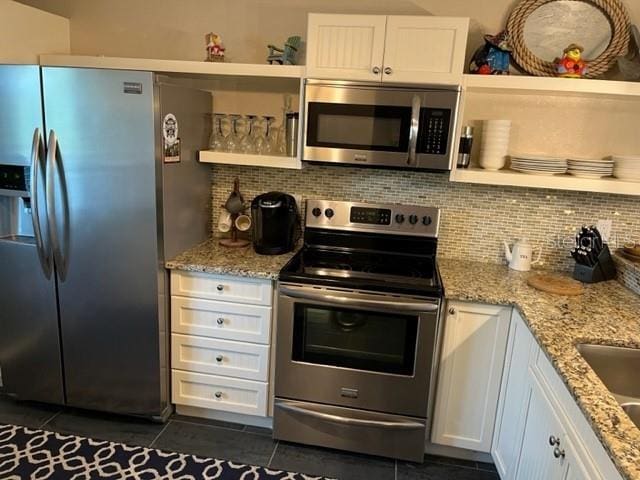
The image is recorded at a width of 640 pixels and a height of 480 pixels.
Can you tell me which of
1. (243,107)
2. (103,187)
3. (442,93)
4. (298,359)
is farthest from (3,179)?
(442,93)

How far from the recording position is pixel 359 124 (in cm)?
231

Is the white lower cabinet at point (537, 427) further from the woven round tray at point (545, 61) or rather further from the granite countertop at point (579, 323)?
the woven round tray at point (545, 61)

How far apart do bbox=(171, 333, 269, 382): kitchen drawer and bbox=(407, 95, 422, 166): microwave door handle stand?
1175 mm

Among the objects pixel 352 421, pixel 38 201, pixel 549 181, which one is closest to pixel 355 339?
pixel 352 421

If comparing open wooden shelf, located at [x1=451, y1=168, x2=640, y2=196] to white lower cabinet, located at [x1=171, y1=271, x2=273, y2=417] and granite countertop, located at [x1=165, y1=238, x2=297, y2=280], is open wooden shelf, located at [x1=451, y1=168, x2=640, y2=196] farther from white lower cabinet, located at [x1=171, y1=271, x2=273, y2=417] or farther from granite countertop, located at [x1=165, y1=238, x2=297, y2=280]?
white lower cabinet, located at [x1=171, y1=271, x2=273, y2=417]

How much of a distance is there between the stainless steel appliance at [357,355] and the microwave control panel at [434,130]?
0.60 metres

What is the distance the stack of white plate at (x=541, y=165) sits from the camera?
2.30 meters

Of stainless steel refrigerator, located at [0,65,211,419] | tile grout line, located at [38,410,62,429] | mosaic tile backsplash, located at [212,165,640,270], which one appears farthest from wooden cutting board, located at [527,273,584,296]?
tile grout line, located at [38,410,62,429]

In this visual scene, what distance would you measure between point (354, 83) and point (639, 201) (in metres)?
1.58

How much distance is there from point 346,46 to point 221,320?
1447 millimetres

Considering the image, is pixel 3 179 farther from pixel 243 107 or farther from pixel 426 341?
pixel 426 341

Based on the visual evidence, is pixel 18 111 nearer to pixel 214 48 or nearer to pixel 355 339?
pixel 214 48

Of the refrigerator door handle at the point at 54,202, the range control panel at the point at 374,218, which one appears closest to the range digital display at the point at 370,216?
the range control panel at the point at 374,218

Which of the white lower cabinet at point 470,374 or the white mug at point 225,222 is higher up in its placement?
the white mug at point 225,222
